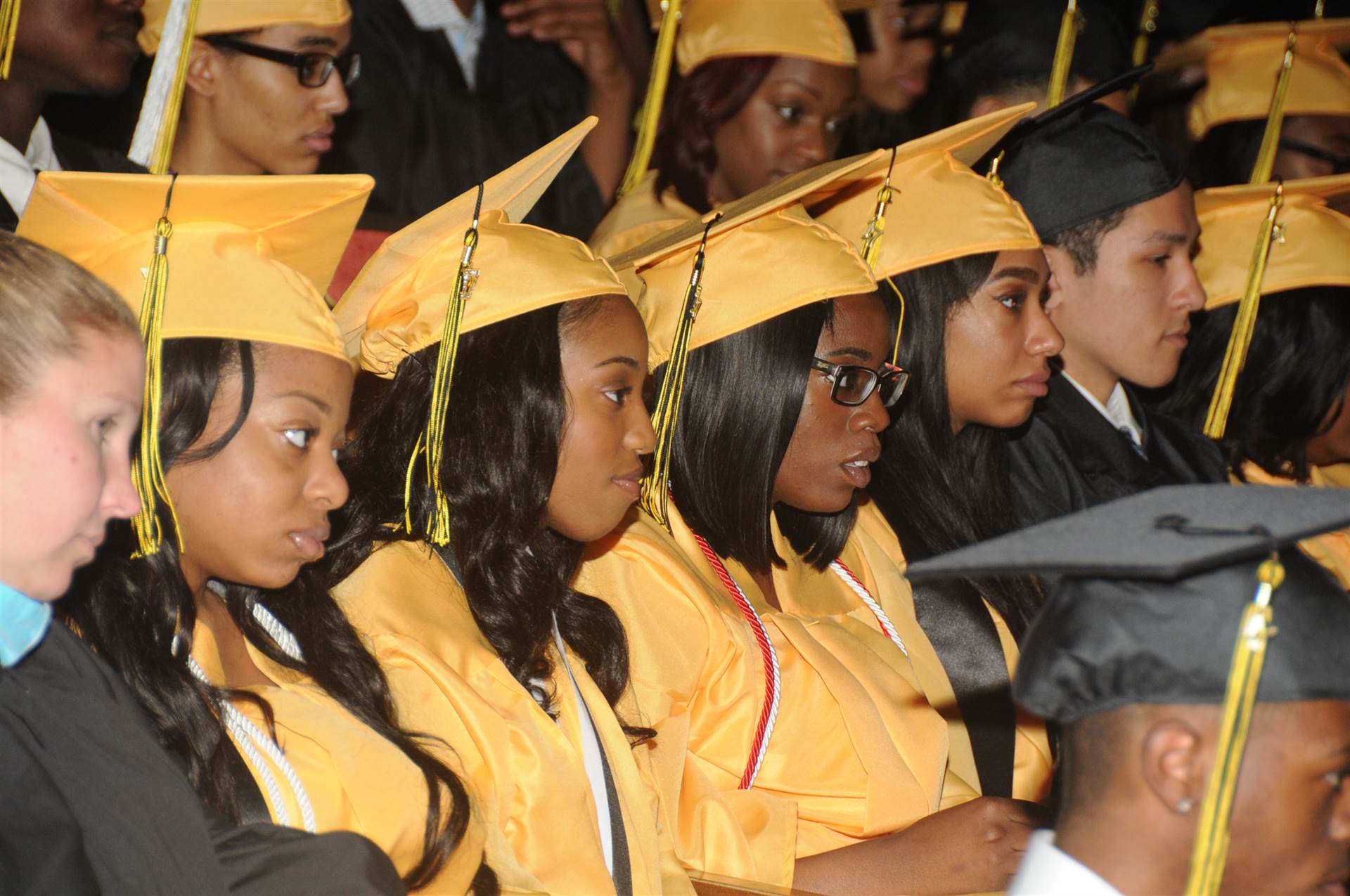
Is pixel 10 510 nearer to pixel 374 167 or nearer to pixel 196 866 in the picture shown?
pixel 196 866

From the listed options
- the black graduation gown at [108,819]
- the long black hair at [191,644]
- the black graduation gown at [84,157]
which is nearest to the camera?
the black graduation gown at [108,819]

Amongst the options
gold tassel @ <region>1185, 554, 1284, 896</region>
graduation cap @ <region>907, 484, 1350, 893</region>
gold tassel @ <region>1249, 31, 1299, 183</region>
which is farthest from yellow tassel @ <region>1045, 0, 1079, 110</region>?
gold tassel @ <region>1185, 554, 1284, 896</region>

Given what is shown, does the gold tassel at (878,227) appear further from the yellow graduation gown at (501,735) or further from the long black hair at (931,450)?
the yellow graduation gown at (501,735)

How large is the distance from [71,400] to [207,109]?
75.7 inches

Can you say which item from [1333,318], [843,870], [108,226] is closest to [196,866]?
[108,226]

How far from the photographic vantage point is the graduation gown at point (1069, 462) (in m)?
3.09

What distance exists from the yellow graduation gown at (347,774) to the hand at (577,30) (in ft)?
8.51

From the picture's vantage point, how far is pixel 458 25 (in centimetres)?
396

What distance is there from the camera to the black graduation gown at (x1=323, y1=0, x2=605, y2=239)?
3.74 metres

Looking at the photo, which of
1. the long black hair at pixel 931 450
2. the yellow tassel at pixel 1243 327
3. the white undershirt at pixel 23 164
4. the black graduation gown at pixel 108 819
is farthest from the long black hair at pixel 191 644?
the yellow tassel at pixel 1243 327

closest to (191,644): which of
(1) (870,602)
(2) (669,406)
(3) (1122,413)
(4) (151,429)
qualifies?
(4) (151,429)

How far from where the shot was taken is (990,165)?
331 cm

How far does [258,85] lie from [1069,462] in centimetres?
193

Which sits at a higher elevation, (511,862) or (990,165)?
(990,165)
